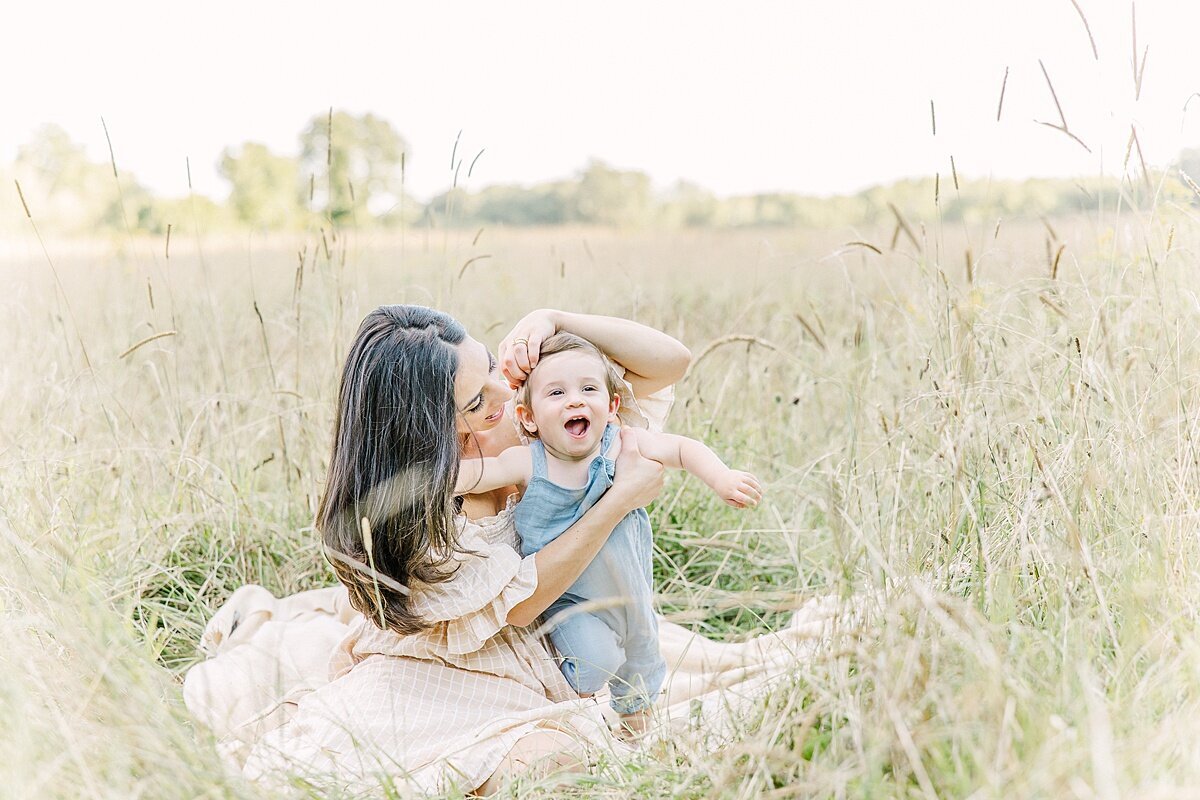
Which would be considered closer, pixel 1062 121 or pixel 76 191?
pixel 1062 121

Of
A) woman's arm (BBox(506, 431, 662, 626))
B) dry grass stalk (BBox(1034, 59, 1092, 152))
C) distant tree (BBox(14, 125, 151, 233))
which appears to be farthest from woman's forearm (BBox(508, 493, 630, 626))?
distant tree (BBox(14, 125, 151, 233))

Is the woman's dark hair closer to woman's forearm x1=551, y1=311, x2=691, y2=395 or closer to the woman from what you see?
the woman

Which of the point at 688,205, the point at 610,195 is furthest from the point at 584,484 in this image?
the point at 688,205

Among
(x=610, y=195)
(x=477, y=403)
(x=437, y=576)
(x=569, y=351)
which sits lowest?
(x=437, y=576)

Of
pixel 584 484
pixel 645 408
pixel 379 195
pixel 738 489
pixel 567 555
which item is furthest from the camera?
pixel 379 195

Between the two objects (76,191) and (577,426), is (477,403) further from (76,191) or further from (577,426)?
(76,191)

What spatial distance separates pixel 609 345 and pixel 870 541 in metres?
0.78

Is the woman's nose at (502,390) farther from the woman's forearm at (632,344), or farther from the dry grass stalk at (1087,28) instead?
the dry grass stalk at (1087,28)

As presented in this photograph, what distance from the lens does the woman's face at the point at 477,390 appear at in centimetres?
219

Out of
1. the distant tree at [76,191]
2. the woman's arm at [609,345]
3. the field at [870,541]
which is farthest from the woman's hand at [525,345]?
the distant tree at [76,191]

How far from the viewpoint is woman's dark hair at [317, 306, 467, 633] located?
2080 millimetres

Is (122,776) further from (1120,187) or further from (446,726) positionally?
(1120,187)

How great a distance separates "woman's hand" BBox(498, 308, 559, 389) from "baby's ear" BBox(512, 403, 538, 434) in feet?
0.18

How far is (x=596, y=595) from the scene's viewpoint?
90.8 inches
